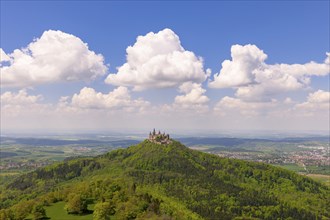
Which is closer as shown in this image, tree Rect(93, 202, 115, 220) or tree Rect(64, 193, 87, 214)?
tree Rect(93, 202, 115, 220)

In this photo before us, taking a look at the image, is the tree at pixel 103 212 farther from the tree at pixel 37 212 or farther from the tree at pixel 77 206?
the tree at pixel 37 212

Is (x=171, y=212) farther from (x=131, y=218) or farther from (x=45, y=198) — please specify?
(x=45, y=198)

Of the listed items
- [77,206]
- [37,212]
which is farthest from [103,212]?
[37,212]

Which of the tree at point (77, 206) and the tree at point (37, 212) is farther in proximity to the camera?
the tree at point (77, 206)

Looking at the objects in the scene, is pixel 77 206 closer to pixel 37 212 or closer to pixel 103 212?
pixel 37 212

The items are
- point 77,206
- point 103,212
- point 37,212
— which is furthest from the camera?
point 77,206

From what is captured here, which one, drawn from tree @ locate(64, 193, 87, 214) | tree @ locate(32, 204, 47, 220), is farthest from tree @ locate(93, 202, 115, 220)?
tree @ locate(32, 204, 47, 220)

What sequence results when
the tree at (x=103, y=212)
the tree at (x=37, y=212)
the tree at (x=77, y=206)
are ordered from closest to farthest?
the tree at (x=103, y=212)
the tree at (x=37, y=212)
the tree at (x=77, y=206)

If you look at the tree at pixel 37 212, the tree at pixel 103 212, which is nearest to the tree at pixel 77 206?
the tree at pixel 37 212

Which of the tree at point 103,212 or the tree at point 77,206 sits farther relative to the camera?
the tree at point 77,206

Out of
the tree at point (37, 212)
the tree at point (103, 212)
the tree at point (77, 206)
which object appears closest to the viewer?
the tree at point (103, 212)

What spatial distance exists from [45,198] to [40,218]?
40.3 metres

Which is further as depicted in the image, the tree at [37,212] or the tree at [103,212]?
the tree at [37,212]

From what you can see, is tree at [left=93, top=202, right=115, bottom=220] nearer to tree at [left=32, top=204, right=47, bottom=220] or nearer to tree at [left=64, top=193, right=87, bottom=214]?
tree at [left=64, top=193, right=87, bottom=214]
